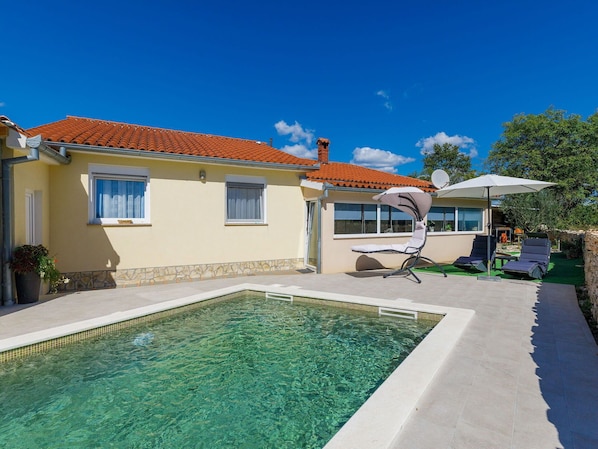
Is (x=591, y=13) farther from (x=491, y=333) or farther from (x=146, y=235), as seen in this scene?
(x=146, y=235)

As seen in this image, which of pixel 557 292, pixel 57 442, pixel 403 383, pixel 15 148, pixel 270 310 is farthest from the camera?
pixel 557 292

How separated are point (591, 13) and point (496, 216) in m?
17.7

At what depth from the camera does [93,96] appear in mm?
28172

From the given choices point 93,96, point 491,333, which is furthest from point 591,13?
point 93,96

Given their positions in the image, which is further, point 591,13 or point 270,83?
point 270,83

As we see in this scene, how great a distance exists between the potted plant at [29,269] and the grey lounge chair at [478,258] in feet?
47.2

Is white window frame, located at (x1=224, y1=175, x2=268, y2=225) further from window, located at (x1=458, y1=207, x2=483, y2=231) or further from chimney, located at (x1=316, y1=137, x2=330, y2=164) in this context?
window, located at (x1=458, y1=207, x2=483, y2=231)

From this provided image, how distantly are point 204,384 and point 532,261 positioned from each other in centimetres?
1302

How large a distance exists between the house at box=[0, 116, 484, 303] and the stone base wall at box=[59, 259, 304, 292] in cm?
3

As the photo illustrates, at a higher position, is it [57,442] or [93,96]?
[93,96]

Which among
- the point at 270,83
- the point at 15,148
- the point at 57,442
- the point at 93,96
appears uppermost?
the point at 270,83

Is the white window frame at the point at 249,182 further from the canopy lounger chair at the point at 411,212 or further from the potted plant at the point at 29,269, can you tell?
the potted plant at the point at 29,269

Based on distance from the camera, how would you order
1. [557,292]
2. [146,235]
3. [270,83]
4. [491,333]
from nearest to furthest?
[491,333] < [557,292] < [146,235] < [270,83]

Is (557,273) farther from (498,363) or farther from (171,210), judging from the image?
(171,210)
